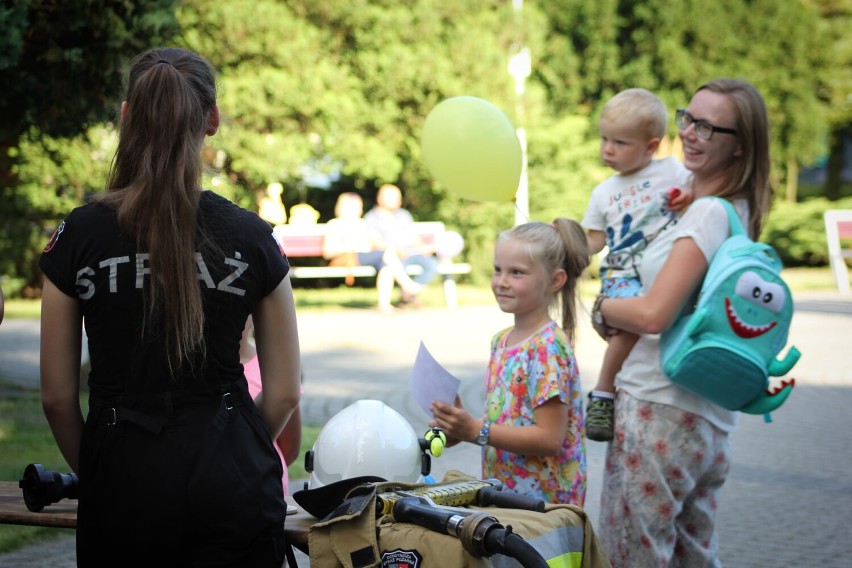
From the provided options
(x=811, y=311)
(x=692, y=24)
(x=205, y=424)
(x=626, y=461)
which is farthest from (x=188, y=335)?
(x=692, y=24)

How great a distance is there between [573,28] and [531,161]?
7.55 meters

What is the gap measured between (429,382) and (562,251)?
2.78 ft

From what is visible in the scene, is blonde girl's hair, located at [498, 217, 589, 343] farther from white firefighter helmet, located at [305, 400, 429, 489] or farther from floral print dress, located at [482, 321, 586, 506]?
white firefighter helmet, located at [305, 400, 429, 489]

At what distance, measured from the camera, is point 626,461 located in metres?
3.41

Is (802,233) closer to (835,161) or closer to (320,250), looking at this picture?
(835,161)

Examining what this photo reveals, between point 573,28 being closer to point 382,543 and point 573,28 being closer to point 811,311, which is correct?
point 811,311

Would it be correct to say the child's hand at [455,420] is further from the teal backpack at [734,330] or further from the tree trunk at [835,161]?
the tree trunk at [835,161]

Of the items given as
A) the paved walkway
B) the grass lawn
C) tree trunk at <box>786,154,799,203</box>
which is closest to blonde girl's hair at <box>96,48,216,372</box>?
the grass lawn

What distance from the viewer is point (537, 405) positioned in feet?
11.2

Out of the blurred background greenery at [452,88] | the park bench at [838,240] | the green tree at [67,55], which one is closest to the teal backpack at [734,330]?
the green tree at [67,55]

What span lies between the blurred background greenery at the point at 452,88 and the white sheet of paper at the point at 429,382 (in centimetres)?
1116

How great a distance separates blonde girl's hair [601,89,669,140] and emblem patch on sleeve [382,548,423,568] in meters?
2.27

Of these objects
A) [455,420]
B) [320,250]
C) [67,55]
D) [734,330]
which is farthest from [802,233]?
[455,420]

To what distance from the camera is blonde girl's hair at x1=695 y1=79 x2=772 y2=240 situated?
3387mm
